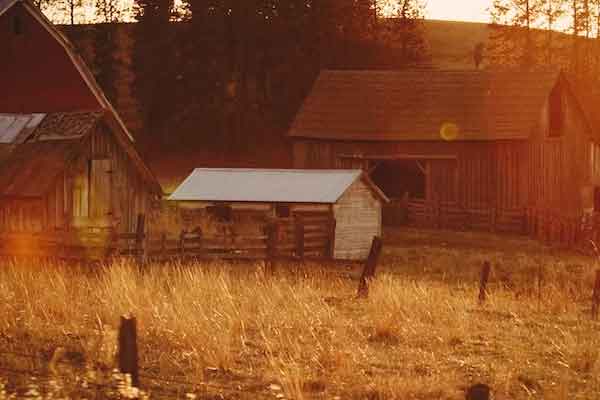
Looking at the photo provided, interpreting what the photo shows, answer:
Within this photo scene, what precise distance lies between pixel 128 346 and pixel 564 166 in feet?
123

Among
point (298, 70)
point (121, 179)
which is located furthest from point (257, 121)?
point (121, 179)

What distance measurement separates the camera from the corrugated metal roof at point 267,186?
3073cm

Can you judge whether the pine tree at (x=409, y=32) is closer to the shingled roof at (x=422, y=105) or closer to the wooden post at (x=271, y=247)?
the shingled roof at (x=422, y=105)

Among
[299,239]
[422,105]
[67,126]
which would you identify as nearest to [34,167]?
[67,126]

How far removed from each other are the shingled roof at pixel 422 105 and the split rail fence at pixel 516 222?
3763 millimetres

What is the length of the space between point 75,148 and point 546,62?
43.4m

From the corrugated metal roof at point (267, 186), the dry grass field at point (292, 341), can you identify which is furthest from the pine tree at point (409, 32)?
the dry grass field at point (292, 341)

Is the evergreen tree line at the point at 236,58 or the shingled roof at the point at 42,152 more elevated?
the evergreen tree line at the point at 236,58

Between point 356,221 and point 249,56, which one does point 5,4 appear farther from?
point 249,56

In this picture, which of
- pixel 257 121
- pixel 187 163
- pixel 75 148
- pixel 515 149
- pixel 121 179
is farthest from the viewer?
pixel 187 163

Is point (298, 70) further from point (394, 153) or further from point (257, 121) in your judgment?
point (394, 153)

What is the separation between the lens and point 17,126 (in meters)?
29.2

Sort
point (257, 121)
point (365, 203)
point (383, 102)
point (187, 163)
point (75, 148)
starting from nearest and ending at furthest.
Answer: point (75, 148) < point (365, 203) < point (383, 102) < point (257, 121) < point (187, 163)

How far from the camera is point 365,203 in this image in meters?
31.5
